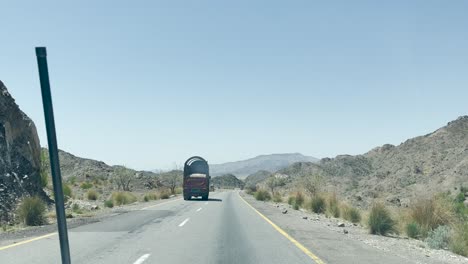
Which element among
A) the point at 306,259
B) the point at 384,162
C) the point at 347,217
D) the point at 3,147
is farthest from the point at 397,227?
the point at 384,162

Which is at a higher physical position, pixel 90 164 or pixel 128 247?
pixel 90 164

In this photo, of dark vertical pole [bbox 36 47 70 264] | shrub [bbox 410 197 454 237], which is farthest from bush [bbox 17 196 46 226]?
dark vertical pole [bbox 36 47 70 264]

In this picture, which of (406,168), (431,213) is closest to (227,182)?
(406,168)

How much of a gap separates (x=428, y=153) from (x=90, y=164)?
228 feet

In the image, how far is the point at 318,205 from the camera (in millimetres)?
29703

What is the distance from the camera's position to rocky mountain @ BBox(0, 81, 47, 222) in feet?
68.8

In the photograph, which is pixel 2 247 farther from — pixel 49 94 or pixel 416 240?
pixel 416 240

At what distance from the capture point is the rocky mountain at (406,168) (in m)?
60.8

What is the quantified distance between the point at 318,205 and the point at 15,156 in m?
18.1

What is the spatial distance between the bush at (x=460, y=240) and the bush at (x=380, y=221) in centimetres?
388

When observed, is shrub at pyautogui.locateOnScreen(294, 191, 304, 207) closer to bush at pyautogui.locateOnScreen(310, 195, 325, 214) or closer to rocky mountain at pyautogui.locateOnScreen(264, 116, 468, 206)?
bush at pyautogui.locateOnScreen(310, 195, 325, 214)

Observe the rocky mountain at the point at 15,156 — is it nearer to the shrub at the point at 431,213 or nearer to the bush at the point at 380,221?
the bush at the point at 380,221

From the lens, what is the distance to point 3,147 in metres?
23.5

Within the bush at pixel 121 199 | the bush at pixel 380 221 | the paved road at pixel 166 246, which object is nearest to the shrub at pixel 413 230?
the bush at pixel 380 221
